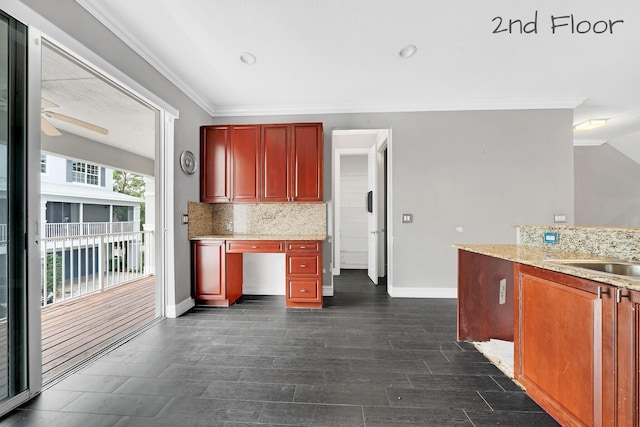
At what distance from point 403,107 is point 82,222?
4.79 meters

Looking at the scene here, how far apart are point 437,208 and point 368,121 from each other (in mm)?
1549

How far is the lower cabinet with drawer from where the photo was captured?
314 cm

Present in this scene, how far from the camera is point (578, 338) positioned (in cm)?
121

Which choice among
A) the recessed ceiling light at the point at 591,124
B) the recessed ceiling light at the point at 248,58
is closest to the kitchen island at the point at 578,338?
the recessed ceiling light at the point at 248,58

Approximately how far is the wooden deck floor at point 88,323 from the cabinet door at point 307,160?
2295 mm

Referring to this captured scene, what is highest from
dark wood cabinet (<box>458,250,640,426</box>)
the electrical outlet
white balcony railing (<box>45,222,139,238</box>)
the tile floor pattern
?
the electrical outlet

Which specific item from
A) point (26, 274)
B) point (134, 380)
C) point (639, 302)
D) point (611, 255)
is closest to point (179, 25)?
point (26, 274)

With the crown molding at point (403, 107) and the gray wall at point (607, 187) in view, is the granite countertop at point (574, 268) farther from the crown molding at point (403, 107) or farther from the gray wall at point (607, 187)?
the gray wall at point (607, 187)

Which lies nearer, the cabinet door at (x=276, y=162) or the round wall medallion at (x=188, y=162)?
the round wall medallion at (x=188, y=162)

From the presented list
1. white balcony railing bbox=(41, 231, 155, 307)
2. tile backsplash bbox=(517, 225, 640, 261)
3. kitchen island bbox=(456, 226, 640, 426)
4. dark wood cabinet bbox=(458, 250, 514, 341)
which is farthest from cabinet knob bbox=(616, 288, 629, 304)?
white balcony railing bbox=(41, 231, 155, 307)

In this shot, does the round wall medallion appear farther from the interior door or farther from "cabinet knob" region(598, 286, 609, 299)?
"cabinet knob" region(598, 286, 609, 299)

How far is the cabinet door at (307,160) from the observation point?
336 centimetres

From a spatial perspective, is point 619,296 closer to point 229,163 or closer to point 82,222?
point 229,163

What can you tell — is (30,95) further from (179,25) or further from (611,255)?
(611,255)
